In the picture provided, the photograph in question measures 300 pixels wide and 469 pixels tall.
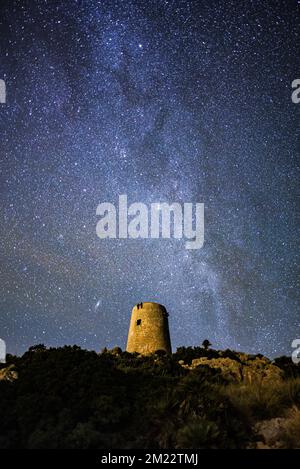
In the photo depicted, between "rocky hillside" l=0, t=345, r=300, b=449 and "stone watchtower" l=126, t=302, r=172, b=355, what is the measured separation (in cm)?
868

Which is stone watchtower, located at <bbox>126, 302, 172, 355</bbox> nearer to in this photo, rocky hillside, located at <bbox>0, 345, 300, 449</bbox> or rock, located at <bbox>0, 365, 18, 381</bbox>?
rocky hillside, located at <bbox>0, 345, 300, 449</bbox>

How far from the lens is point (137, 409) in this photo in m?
8.03

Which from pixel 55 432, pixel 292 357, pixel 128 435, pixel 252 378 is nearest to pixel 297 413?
pixel 252 378

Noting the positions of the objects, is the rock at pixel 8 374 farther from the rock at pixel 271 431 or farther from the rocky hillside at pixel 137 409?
the rock at pixel 271 431

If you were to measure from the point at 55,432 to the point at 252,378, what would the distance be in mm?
6865

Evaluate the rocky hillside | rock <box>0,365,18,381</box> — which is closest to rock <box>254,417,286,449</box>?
the rocky hillside

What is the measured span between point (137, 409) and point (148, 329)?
494 inches

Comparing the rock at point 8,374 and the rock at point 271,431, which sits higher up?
the rock at point 8,374

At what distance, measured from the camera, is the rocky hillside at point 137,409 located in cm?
693

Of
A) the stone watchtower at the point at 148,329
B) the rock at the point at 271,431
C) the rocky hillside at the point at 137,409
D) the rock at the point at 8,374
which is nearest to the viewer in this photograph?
the rocky hillside at the point at 137,409

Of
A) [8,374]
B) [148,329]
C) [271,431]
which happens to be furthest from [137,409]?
[148,329]

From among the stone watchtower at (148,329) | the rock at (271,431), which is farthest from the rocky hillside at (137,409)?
the stone watchtower at (148,329)

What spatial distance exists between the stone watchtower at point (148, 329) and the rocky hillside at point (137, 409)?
868 centimetres

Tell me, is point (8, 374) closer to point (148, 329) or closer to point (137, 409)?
point (137, 409)
